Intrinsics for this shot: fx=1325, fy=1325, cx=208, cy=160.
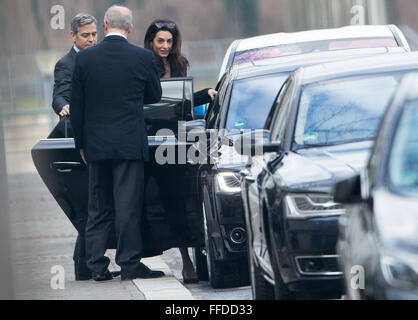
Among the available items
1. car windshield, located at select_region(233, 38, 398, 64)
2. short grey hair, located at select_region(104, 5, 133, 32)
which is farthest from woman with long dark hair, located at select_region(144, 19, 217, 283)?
short grey hair, located at select_region(104, 5, 133, 32)

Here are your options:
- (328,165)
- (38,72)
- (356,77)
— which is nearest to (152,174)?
(356,77)

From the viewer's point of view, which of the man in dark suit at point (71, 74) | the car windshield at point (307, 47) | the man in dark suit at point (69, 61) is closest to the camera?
the man in dark suit at point (71, 74)

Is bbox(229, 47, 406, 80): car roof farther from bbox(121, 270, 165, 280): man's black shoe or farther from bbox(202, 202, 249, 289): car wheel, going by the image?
bbox(121, 270, 165, 280): man's black shoe

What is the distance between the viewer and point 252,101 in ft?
33.4

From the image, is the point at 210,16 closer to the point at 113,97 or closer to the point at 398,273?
the point at 113,97

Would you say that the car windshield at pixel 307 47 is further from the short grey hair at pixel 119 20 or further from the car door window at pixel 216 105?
the short grey hair at pixel 119 20

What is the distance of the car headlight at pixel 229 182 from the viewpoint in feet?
30.9

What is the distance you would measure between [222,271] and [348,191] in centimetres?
397

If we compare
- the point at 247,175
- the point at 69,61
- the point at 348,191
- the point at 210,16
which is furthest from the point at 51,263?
the point at 210,16

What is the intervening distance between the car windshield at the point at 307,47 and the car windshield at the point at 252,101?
2276 millimetres

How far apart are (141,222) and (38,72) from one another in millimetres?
26041

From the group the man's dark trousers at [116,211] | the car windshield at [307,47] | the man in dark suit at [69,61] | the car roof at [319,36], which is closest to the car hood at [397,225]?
the man's dark trousers at [116,211]

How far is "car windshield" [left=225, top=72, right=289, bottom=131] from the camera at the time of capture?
10008mm
